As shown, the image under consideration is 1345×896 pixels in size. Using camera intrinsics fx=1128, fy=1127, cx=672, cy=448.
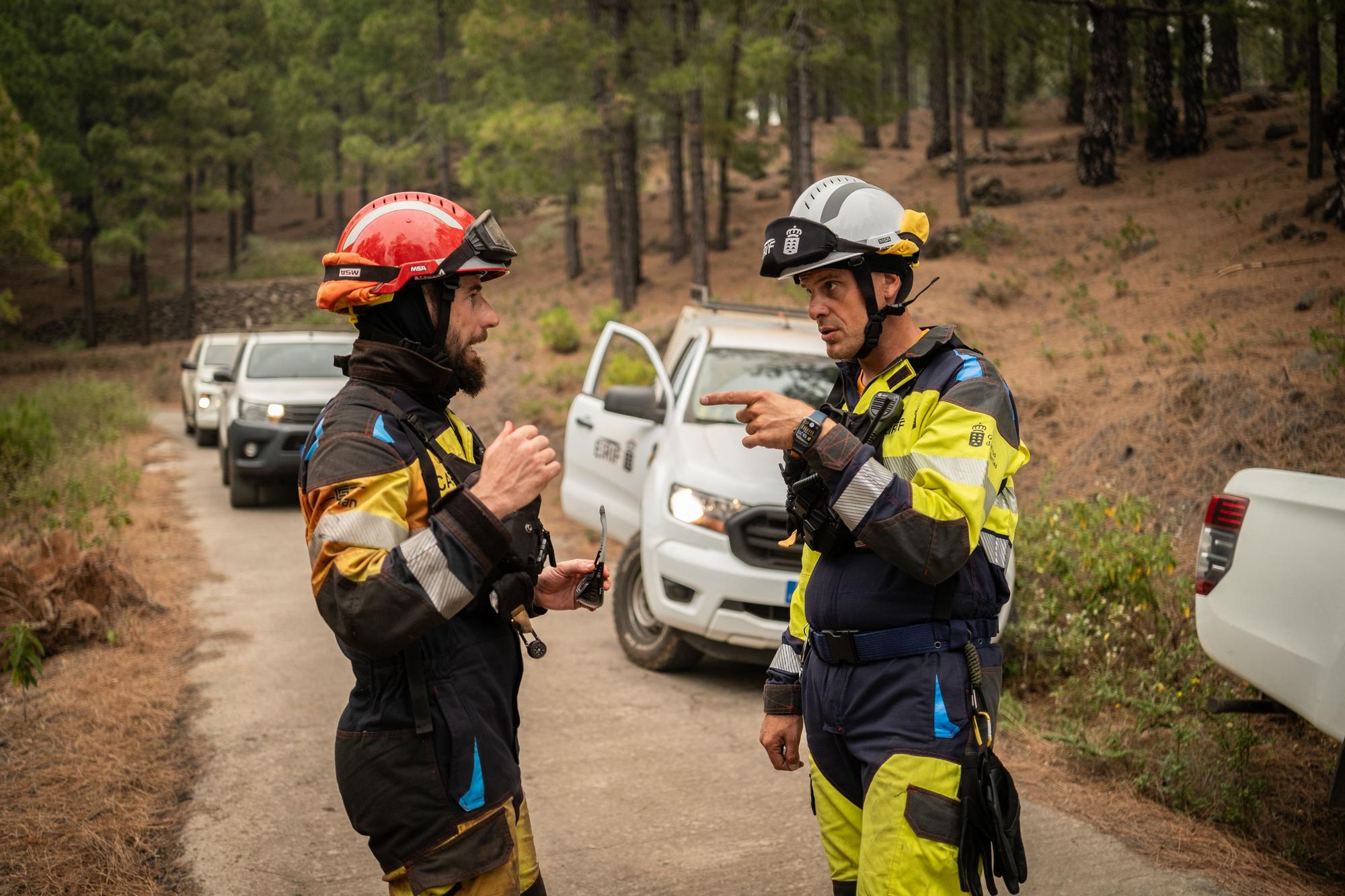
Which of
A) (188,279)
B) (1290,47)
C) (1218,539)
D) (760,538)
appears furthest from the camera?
(188,279)

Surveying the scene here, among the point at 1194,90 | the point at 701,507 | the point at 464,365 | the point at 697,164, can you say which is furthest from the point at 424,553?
the point at 1194,90

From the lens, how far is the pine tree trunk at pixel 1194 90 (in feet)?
70.8

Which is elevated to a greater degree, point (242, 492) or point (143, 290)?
point (143, 290)

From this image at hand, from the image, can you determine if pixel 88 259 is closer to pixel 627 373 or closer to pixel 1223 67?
pixel 627 373

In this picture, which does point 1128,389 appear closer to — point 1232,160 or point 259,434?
point 259,434

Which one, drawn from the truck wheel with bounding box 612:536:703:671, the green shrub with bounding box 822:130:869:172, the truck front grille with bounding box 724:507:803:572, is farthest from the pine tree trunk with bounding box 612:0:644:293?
the truck front grille with bounding box 724:507:803:572

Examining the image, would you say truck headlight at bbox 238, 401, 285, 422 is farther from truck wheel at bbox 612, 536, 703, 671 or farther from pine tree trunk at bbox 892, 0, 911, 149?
pine tree trunk at bbox 892, 0, 911, 149

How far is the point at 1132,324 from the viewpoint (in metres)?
13.2

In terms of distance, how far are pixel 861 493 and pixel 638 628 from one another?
4717 millimetres

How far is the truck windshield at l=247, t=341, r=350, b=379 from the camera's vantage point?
540 inches

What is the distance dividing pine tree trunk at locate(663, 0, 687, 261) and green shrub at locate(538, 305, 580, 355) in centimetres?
472

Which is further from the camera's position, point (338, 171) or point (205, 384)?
point (338, 171)

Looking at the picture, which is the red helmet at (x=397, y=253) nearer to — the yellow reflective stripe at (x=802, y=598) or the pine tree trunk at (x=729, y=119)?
the yellow reflective stripe at (x=802, y=598)

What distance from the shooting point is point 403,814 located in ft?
7.70
